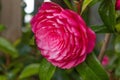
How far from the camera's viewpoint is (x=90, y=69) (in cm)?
70

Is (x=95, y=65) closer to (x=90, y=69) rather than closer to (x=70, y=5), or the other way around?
(x=90, y=69)

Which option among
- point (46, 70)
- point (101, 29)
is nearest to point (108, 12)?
point (101, 29)

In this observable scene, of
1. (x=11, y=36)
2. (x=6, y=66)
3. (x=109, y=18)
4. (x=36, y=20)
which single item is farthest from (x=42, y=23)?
(x=11, y=36)

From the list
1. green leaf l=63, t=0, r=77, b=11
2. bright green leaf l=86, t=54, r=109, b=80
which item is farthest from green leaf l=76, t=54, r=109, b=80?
green leaf l=63, t=0, r=77, b=11

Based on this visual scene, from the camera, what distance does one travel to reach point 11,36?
183 centimetres

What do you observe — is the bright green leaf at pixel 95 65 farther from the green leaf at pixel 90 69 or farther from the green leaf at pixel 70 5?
the green leaf at pixel 70 5

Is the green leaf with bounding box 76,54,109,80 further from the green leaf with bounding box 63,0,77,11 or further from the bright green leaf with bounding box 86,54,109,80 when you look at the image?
the green leaf with bounding box 63,0,77,11

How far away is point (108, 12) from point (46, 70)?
0.61 feet

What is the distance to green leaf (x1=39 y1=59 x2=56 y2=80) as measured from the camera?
723mm

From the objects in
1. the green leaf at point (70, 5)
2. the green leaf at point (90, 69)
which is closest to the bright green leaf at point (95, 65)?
the green leaf at point (90, 69)

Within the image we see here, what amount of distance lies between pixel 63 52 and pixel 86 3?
0.11 meters

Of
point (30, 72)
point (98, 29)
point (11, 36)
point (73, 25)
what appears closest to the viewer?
point (73, 25)

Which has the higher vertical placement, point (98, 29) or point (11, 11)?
point (98, 29)

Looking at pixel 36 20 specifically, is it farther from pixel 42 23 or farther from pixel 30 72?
pixel 30 72
